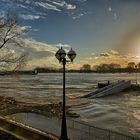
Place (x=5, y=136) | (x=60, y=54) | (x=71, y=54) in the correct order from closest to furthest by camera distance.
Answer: (x=60, y=54)
(x=71, y=54)
(x=5, y=136)

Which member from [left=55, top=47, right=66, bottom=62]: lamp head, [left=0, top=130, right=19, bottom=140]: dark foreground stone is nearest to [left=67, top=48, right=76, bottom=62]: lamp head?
[left=55, top=47, right=66, bottom=62]: lamp head

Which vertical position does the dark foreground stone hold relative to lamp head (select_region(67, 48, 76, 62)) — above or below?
below

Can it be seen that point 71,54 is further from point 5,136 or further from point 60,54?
point 5,136

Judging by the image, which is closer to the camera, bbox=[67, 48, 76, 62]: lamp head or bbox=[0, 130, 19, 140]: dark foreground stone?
bbox=[67, 48, 76, 62]: lamp head

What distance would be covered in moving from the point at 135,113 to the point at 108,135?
19.4 m

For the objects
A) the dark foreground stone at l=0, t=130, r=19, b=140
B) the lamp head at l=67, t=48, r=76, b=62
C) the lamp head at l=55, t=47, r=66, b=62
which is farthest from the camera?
the dark foreground stone at l=0, t=130, r=19, b=140

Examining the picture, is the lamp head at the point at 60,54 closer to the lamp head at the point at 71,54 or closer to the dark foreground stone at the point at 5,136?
the lamp head at the point at 71,54

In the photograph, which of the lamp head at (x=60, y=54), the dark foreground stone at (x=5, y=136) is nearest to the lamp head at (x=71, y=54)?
the lamp head at (x=60, y=54)

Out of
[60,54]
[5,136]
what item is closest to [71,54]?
[60,54]

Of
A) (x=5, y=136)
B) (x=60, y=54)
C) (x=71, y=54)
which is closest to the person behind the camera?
(x=60, y=54)

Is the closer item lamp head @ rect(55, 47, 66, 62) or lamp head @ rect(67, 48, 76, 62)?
lamp head @ rect(55, 47, 66, 62)

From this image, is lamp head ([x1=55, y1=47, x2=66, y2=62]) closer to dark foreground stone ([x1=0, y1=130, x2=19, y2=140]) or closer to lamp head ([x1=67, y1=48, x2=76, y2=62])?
lamp head ([x1=67, y1=48, x2=76, y2=62])

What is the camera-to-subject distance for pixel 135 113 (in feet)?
139

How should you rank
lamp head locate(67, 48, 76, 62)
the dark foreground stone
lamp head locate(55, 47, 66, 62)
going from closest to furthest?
lamp head locate(55, 47, 66, 62) < lamp head locate(67, 48, 76, 62) < the dark foreground stone
